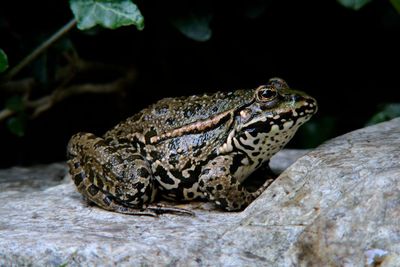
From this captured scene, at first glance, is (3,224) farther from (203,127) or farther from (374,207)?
(374,207)

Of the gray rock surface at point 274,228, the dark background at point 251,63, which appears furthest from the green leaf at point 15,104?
the gray rock surface at point 274,228

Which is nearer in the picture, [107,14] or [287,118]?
[287,118]

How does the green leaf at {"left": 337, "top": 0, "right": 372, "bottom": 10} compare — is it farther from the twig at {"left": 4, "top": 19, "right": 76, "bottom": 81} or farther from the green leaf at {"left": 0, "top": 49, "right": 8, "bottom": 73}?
the green leaf at {"left": 0, "top": 49, "right": 8, "bottom": 73}

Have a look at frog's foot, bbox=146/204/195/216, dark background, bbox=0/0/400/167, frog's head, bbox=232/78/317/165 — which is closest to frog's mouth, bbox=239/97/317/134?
frog's head, bbox=232/78/317/165

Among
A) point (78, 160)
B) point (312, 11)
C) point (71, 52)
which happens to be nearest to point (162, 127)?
point (78, 160)

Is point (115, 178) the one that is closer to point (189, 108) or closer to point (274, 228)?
point (189, 108)

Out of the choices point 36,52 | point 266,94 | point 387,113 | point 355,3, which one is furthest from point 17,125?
point 387,113
